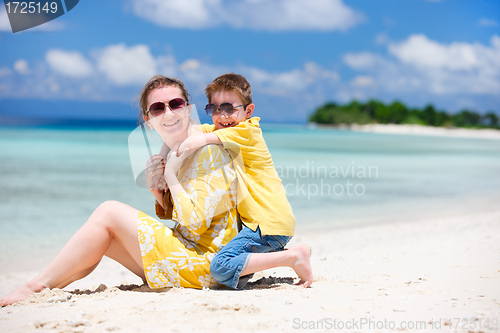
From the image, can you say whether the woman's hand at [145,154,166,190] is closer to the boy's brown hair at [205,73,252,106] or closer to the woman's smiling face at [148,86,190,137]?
the woman's smiling face at [148,86,190,137]

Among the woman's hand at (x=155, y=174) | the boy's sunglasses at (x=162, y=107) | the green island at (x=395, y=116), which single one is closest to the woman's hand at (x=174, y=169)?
the woman's hand at (x=155, y=174)

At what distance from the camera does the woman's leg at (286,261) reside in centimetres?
258

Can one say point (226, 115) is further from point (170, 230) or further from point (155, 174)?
point (170, 230)

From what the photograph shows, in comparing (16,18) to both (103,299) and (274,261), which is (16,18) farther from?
(274,261)

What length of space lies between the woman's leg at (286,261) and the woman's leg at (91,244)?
755 mm

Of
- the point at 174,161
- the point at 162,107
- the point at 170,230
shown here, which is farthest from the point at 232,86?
the point at 170,230

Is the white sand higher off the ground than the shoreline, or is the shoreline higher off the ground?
the shoreline

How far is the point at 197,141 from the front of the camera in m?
2.52

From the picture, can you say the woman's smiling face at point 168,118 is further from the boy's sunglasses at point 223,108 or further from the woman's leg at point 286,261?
the woman's leg at point 286,261

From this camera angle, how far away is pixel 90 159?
16359 millimetres

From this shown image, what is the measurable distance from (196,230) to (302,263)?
0.79m

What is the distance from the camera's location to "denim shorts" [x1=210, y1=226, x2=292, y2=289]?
2545 mm

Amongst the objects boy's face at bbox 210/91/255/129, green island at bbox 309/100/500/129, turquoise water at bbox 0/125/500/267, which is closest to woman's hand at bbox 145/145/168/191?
boy's face at bbox 210/91/255/129

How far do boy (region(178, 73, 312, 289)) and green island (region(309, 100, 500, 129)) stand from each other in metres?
83.5
